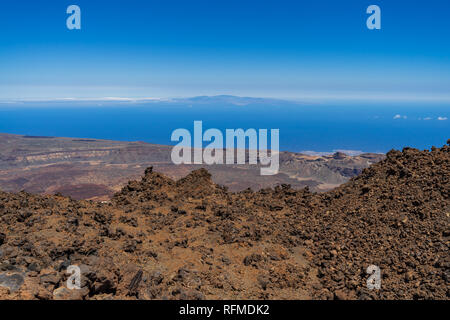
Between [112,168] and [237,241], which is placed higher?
[237,241]

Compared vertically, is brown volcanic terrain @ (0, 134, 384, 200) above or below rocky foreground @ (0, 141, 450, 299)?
below

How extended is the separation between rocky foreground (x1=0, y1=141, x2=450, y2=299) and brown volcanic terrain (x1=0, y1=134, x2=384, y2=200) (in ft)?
128

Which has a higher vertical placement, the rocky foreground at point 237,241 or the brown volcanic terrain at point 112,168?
the rocky foreground at point 237,241

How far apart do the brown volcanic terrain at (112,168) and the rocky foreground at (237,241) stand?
39129 mm

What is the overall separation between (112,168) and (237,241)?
2616 inches

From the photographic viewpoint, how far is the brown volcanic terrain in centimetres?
5591

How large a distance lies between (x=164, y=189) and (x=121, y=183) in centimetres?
4700

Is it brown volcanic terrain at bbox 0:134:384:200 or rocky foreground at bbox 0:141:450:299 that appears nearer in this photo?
rocky foreground at bbox 0:141:450:299

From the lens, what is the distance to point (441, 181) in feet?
29.9

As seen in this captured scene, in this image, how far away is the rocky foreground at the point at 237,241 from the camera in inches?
230

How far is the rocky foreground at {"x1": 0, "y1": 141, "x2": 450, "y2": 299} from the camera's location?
230 inches

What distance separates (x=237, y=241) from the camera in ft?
26.8

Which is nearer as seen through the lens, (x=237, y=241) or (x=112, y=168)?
(x=237, y=241)
